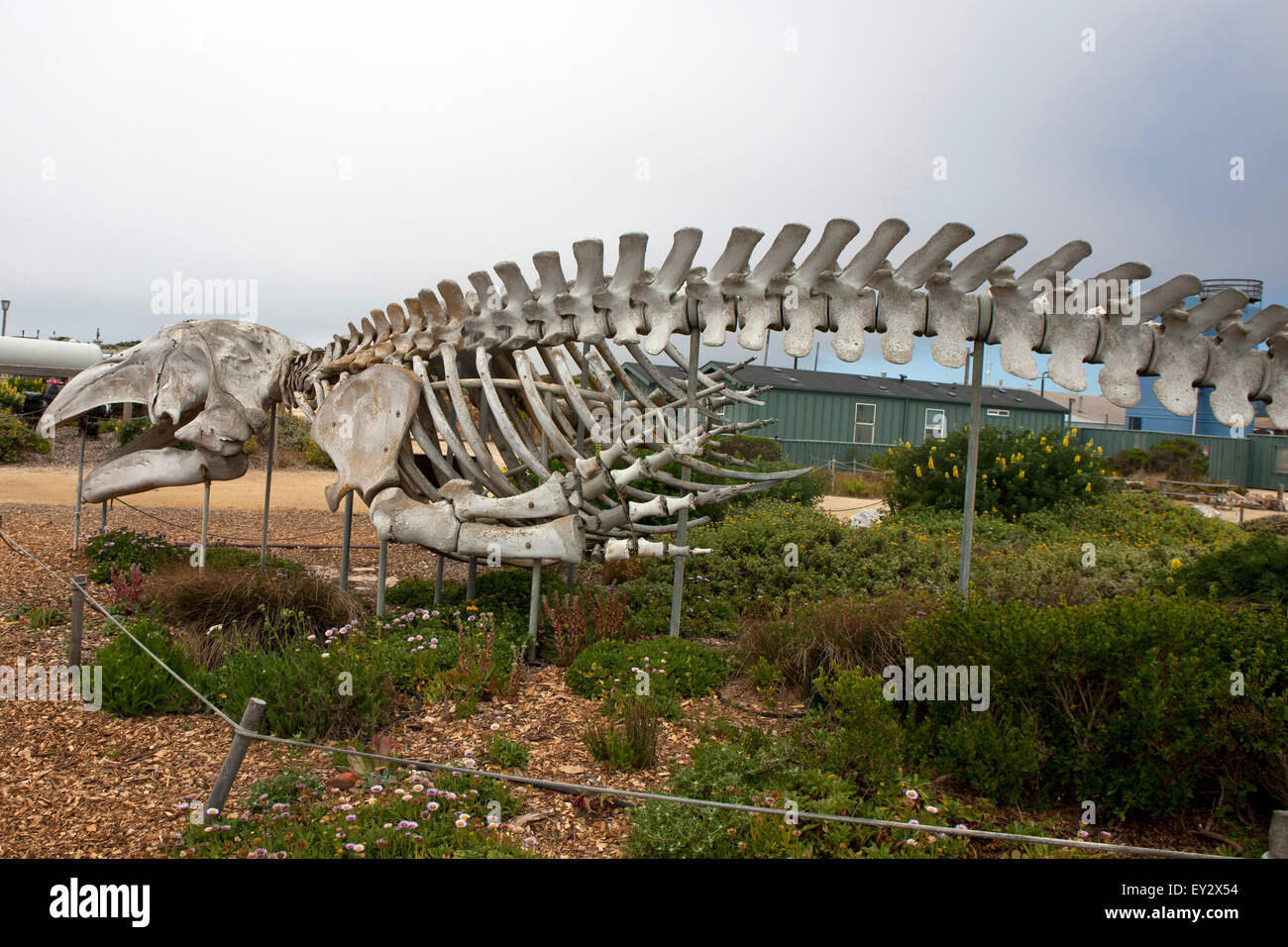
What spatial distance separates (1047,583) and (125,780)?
835 cm

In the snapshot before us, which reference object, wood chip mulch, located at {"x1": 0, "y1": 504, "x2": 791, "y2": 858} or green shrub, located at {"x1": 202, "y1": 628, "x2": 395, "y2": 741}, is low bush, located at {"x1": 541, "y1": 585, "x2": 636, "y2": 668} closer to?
wood chip mulch, located at {"x1": 0, "y1": 504, "x2": 791, "y2": 858}

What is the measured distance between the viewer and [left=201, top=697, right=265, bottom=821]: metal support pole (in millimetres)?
4194

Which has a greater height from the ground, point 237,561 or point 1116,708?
point 1116,708

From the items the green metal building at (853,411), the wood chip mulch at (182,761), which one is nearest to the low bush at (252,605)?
the wood chip mulch at (182,761)

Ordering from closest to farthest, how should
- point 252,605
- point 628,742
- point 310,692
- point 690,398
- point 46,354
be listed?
point 628,742, point 310,692, point 690,398, point 252,605, point 46,354

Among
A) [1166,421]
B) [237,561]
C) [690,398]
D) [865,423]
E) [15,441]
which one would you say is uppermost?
[1166,421]

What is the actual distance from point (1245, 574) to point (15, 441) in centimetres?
2753

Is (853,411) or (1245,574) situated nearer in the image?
(1245,574)

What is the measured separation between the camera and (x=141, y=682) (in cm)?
606

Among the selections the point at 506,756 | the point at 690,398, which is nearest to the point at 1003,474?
the point at 690,398

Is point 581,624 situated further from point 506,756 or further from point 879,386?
point 879,386

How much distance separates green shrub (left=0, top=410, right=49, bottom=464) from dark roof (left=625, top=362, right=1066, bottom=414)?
1780cm

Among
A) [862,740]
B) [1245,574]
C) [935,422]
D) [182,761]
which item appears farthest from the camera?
[935,422]

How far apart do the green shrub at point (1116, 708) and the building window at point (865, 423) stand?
28023 millimetres
